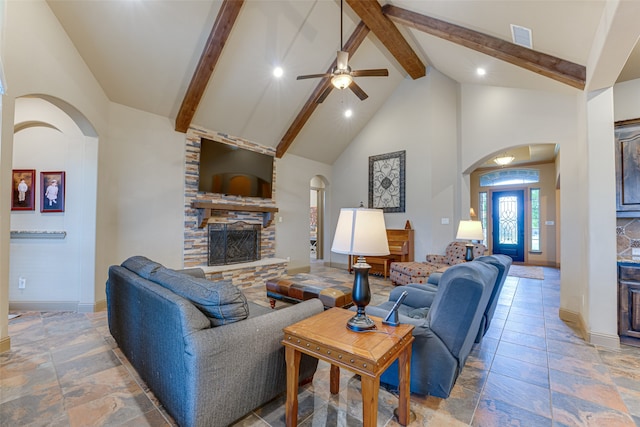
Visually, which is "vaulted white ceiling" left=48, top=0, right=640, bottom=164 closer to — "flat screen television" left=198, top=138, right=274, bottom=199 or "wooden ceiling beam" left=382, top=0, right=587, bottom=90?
"wooden ceiling beam" left=382, top=0, right=587, bottom=90

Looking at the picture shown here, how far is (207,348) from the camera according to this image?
1482 millimetres

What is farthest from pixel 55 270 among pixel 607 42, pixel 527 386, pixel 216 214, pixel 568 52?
pixel 568 52

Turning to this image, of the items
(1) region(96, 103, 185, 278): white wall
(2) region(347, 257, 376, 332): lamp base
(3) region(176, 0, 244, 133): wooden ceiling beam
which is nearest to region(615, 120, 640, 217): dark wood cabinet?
(2) region(347, 257, 376, 332): lamp base

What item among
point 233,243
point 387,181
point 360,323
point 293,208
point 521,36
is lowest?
point 360,323

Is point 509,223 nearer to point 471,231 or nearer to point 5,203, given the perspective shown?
point 471,231

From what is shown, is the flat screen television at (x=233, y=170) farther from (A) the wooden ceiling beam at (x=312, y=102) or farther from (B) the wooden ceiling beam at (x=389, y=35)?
(B) the wooden ceiling beam at (x=389, y=35)

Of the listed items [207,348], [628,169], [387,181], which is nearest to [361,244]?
[207,348]

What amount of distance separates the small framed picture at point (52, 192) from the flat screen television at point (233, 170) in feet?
5.83

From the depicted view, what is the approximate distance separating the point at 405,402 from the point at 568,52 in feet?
12.2

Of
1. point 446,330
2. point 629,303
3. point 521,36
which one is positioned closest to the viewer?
point 446,330

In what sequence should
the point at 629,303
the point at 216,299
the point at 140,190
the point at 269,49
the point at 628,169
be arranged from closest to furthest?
1. the point at 216,299
2. the point at 629,303
3. the point at 628,169
4. the point at 140,190
5. the point at 269,49

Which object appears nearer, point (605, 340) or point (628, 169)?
point (605, 340)

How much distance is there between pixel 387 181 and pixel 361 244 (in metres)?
5.08

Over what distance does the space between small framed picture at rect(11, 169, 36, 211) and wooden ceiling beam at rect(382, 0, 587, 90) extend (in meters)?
5.04
